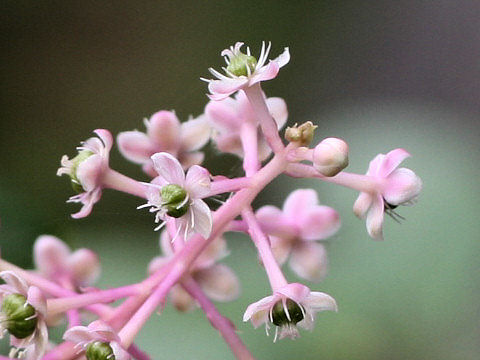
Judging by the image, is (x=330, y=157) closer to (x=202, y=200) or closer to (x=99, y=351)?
(x=202, y=200)

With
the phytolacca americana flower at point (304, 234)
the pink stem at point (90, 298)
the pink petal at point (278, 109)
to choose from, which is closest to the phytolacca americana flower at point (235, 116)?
the pink petal at point (278, 109)

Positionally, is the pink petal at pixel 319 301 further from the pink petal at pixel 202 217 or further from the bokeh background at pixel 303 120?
the bokeh background at pixel 303 120

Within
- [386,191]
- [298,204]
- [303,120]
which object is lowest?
[303,120]

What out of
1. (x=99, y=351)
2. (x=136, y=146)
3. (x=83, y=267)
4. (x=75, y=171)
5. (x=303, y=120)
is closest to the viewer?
(x=99, y=351)

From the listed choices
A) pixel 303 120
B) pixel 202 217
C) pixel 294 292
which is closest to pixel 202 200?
pixel 202 217

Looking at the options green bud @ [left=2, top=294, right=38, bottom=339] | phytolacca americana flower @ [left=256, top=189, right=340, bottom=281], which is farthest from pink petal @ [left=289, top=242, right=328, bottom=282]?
green bud @ [left=2, top=294, right=38, bottom=339]

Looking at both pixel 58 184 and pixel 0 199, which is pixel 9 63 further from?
pixel 0 199

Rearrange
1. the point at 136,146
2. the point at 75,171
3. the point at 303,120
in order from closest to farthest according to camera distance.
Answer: the point at 75,171 → the point at 136,146 → the point at 303,120

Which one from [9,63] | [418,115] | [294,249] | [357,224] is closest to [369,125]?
[418,115]
